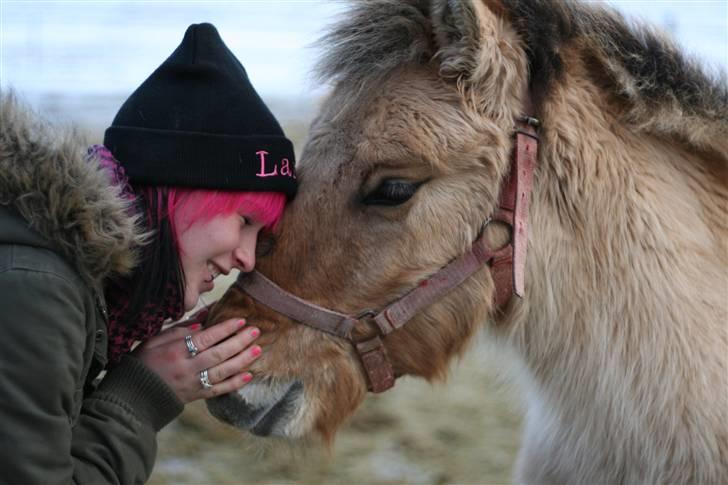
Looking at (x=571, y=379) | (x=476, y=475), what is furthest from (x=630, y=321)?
(x=476, y=475)

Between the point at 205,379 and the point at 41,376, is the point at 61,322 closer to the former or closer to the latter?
the point at 41,376

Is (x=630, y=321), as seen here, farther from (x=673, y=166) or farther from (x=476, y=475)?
(x=476, y=475)

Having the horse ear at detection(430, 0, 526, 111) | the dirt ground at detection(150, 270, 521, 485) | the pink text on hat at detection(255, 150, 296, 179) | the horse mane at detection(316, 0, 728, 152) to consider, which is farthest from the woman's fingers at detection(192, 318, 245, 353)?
the dirt ground at detection(150, 270, 521, 485)

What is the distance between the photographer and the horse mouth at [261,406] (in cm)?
250

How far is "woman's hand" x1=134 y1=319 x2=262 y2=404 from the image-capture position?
245 cm

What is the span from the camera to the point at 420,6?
2479 millimetres

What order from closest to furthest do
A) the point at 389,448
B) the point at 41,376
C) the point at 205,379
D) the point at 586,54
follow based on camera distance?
the point at 41,376 < the point at 205,379 < the point at 586,54 < the point at 389,448

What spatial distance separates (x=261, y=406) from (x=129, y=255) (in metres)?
0.59

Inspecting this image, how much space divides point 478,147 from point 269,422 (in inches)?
37.1

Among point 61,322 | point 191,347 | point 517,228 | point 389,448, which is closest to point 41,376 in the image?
point 61,322

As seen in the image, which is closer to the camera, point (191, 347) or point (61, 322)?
point (61, 322)

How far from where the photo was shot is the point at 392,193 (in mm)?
2424

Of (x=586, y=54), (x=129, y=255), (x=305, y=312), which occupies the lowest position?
(x=305, y=312)

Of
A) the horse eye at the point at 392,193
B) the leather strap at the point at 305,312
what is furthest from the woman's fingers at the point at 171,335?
the horse eye at the point at 392,193
